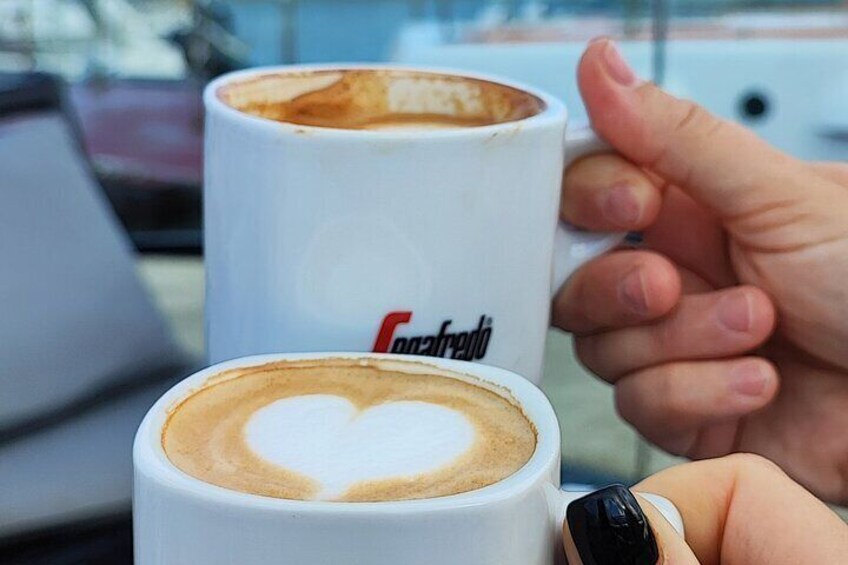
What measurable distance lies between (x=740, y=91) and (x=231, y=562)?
173 cm

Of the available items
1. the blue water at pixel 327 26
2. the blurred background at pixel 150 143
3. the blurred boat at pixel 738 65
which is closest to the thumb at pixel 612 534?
the blurred background at pixel 150 143

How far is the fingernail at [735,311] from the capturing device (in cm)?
62

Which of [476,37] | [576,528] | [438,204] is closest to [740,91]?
[476,37]

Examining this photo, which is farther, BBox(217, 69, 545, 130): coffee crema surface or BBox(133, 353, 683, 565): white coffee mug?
BBox(217, 69, 545, 130): coffee crema surface

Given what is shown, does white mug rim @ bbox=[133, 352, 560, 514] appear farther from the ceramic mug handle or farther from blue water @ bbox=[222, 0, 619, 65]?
blue water @ bbox=[222, 0, 619, 65]

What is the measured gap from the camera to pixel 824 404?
2.17 ft

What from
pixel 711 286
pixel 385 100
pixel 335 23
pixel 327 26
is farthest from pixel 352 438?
pixel 335 23

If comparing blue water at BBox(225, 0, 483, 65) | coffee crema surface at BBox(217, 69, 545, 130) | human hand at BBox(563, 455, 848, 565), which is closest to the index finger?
human hand at BBox(563, 455, 848, 565)

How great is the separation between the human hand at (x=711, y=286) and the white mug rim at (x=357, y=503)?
0.24 metres

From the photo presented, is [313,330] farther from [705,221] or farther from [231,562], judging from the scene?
[705,221]

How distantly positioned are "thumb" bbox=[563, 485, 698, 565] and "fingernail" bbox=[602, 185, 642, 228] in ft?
0.97

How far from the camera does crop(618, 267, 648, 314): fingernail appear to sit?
631mm

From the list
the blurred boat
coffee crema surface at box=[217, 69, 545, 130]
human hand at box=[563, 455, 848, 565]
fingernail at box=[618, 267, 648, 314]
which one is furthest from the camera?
the blurred boat

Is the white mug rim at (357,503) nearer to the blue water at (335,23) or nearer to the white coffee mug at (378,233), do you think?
the white coffee mug at (378,233)
